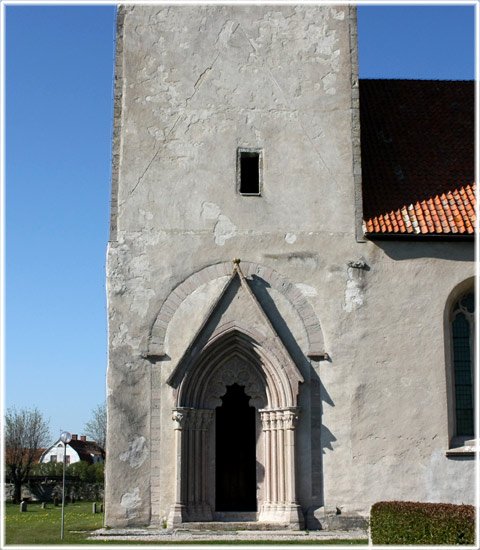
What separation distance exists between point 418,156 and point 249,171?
4.91 meters

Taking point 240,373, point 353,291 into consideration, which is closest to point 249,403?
point 240,373

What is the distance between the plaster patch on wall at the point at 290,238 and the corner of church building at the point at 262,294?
0.03 m

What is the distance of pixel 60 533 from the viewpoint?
1728 cm

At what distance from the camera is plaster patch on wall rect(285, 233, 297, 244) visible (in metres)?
18.9

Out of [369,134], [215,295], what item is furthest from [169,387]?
[369,134]

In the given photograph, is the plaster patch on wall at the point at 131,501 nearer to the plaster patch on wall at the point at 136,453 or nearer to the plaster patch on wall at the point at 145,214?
the plaster patch on wall at the point at 136,453

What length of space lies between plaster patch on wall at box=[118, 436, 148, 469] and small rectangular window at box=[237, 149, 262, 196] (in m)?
6.38

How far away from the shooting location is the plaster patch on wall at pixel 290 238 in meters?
18.9

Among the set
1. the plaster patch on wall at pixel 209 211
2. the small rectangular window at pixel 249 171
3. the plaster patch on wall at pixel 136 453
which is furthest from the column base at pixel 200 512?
the small rectangular window at pixel 249 171

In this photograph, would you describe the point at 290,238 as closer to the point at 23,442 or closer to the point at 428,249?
the point at 428,249

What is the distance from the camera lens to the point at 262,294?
18.6 m

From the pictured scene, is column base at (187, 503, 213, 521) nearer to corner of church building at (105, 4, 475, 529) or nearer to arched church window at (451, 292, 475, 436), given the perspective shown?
corner of church building at (105, 4, 475, 529)

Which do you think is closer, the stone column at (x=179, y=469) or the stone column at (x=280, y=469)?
the stone column at (x=179, y=469)

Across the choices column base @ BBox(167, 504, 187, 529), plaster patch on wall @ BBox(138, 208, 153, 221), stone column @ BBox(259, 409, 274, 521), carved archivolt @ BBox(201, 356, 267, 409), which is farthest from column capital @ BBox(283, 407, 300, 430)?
plaster patch on wall @ BBox(138, 208, 153, 221)
